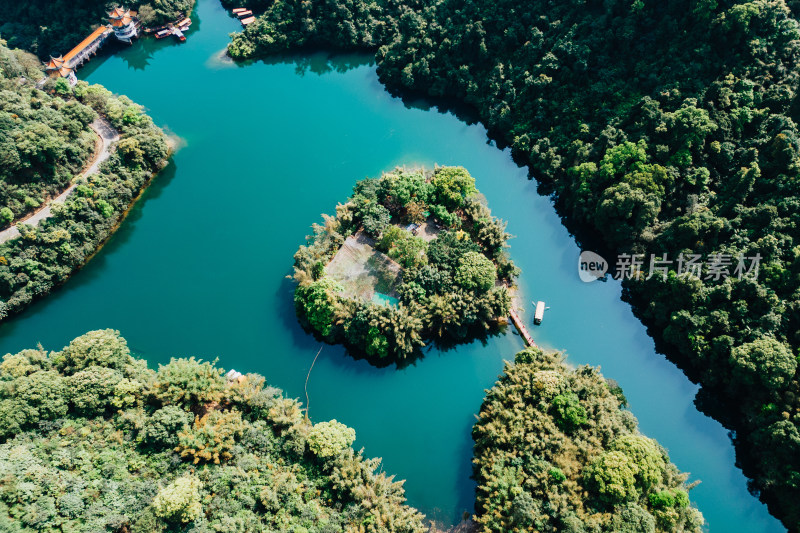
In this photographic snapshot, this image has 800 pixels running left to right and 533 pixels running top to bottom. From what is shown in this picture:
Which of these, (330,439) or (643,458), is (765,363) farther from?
(330,439)

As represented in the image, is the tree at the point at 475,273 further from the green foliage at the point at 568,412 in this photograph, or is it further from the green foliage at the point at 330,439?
the green foliage at the point at 330,439

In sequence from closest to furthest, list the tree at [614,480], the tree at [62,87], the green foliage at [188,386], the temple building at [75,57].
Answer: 1. the tree at [614,480]
2. the green foliage at [188,386]
3. the tree at [62,87]
4. the temple building at [75,57]

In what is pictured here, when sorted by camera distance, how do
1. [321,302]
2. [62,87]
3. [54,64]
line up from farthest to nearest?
[54,64]
[62,87]
[321,302]

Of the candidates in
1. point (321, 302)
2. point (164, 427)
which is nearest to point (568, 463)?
point (321, 302)

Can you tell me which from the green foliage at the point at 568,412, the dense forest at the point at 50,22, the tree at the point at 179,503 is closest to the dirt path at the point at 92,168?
the dense forest at the point at 50,22

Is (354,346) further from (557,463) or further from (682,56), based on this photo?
(682,56)

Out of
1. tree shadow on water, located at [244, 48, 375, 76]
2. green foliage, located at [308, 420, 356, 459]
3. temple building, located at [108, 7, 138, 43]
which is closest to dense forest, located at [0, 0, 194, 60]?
temple building, located at [108, 7, 138, 43]
